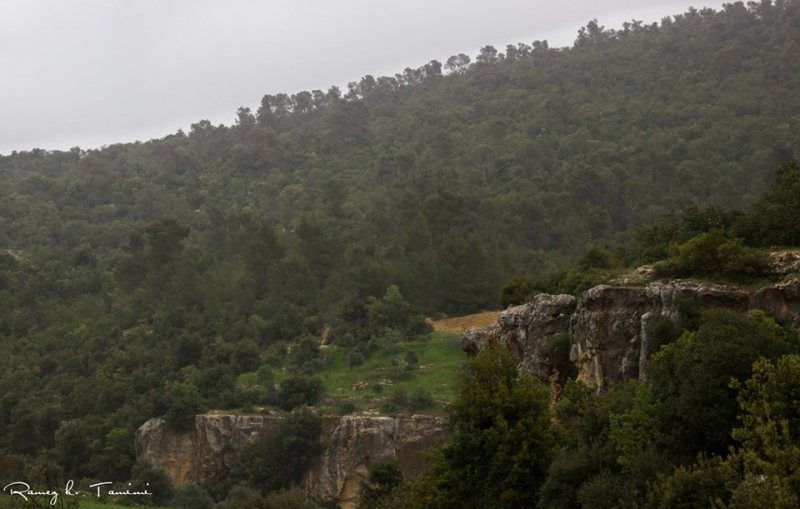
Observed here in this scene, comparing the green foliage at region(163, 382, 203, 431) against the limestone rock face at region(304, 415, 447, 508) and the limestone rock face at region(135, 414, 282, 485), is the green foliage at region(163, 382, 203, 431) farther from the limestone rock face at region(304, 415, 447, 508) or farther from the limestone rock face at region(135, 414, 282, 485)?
the limestone rock face at region(304, 415, 447, 508)

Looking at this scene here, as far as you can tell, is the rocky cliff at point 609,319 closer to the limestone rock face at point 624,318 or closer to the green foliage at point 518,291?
the limestone rock face at point 624,318

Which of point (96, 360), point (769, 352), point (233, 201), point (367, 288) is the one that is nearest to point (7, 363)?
point (96, 360)

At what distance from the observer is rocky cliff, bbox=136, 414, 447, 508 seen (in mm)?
32656

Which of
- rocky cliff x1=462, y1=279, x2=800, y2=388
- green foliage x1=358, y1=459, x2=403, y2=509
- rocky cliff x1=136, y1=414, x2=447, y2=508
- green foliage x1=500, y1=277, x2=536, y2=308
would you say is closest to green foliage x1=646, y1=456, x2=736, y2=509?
rocky cliff x1=462, y1=279, x2=800, y2=388

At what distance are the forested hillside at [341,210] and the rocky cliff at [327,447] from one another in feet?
3.60

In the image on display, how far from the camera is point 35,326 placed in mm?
48094

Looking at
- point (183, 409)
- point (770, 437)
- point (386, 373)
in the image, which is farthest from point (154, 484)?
point (770, 437)

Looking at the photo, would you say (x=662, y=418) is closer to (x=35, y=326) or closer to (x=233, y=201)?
(x=35, y=326)

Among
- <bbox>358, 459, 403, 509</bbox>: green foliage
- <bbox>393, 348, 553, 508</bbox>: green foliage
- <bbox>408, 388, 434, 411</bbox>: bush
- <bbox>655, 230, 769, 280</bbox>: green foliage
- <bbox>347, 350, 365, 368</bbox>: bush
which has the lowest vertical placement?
<bbox>358, 459, 403, 509</bbox>: green foliage

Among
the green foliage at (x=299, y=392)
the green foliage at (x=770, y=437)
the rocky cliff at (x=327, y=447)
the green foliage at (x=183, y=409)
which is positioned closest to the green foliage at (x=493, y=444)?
the green foliage at (x=770, y=437)

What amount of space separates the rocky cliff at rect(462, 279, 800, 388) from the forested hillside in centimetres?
1488

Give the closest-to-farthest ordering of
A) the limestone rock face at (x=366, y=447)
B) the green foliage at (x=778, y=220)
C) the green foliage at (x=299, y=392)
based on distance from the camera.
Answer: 1. the green foliage at (x=778, y=220)
2. the limestone rock face at (x=366, y=447)
3. the green foliage at (x=299, y=392)

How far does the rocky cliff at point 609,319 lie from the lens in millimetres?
19859

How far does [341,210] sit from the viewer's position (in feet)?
197
